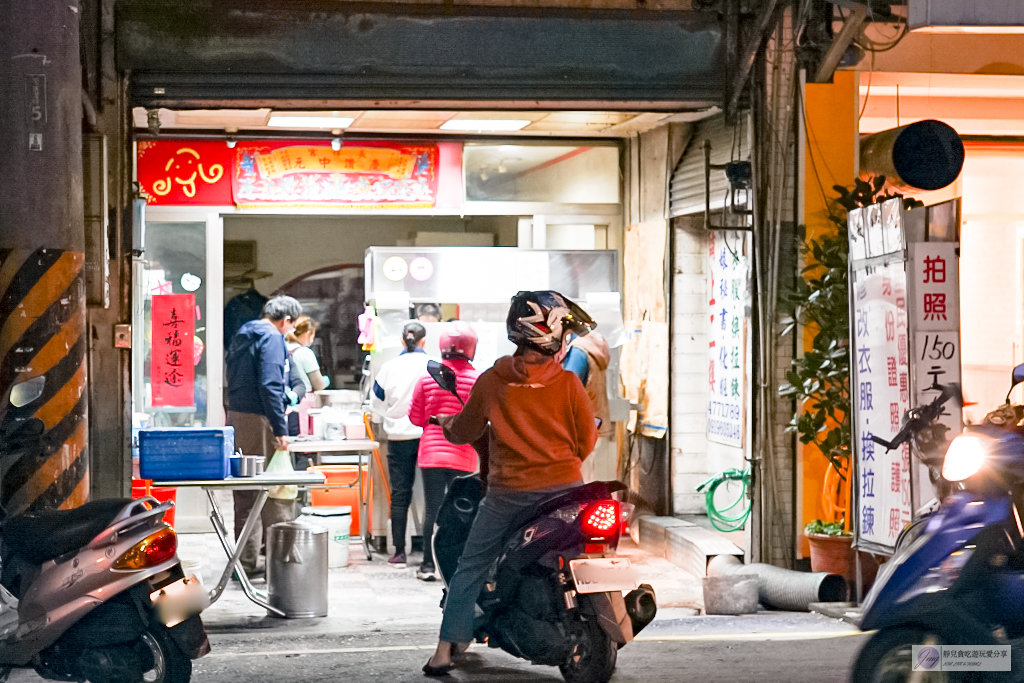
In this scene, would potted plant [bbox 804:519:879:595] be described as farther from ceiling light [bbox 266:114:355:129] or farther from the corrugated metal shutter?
ceiling light [bbox 266:114:355:129]

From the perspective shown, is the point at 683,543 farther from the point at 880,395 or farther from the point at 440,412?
the point at 880,395

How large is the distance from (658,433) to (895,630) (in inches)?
252

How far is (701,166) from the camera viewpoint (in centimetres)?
1028

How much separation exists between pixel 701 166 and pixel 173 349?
486 centimetres

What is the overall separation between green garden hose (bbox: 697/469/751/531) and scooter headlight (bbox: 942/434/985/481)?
5.06 metres

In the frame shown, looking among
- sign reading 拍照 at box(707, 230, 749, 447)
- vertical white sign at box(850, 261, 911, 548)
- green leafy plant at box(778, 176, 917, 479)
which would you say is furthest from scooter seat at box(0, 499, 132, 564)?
sign reading 拍照 at box(707, 230, 749, 447)

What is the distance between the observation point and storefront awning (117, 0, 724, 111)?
8438mm

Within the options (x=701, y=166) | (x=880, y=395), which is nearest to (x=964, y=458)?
(x=880, y=395)

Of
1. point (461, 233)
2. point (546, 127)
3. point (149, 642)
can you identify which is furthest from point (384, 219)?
point (149, 642)

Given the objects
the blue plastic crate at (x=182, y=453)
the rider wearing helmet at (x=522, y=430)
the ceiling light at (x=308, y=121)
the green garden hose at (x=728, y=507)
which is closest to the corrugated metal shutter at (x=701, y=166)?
the green garden hose at (x=728, y=507)

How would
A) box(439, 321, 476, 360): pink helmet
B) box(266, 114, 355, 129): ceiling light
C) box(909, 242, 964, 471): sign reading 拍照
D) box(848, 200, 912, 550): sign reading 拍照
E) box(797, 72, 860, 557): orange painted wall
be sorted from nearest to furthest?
box(909, 242, 964, 471): sign reading 拍照 → box(848, 200, 912, 550): sign reading 拍照 → box(797, 72, 860, 557): orange painted wall → box(439, 321, 476, 360): pink helmet → box(266, 114, 355, 129): ceiling light

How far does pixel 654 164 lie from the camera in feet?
37.1

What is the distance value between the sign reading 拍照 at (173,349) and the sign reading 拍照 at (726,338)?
453cm

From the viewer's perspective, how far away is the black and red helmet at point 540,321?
6.05 metres
